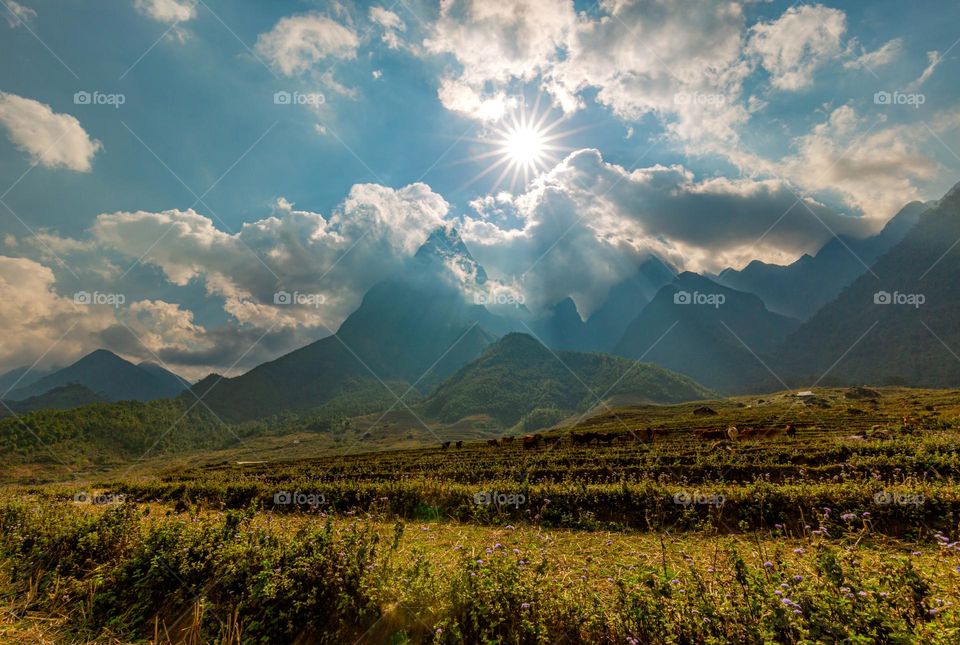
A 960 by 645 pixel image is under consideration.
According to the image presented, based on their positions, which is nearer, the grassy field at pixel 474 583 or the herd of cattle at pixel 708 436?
the grassy field at pixel 474 583

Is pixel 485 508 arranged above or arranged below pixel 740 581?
below

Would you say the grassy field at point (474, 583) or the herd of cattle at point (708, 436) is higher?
the grassy field at point (474, 583)

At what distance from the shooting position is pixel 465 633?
5465 mm

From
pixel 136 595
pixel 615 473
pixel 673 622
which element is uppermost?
pixel 673 622

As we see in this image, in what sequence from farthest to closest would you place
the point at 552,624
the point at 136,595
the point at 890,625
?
the point at 136,595
the point at 552,624
the point at 890,625

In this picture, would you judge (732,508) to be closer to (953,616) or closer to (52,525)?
(953,616)

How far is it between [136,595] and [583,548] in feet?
30.6

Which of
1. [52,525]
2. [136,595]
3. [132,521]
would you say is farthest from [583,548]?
[52,525]

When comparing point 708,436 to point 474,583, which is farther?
point 708,436

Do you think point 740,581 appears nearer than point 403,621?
Yes

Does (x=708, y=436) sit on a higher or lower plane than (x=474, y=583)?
lower

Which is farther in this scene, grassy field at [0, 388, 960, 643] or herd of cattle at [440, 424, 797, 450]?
herd of cattle at [440, 424, 797, 450]

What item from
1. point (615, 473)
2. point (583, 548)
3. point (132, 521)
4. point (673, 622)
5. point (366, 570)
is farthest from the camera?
point (615, 473)

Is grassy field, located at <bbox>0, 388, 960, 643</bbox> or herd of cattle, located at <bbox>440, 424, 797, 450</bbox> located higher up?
grassy field, located at <bbox>0, 388, 960, 643</bbox>
